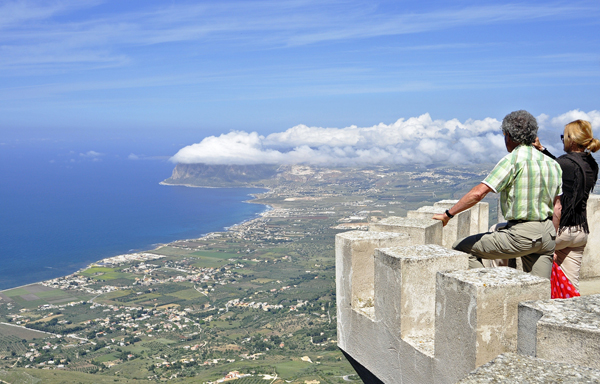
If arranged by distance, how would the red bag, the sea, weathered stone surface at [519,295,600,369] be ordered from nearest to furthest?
weathered stone surface at [519,295,600,369] < the red bag < the sea

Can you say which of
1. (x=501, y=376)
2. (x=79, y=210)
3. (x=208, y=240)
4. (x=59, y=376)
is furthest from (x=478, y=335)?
(x=79, y=210)

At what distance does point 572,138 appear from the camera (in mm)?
4250

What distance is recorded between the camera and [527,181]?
11.9 ft

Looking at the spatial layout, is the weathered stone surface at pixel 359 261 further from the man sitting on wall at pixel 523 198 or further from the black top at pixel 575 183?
the black top at pixel 575 183

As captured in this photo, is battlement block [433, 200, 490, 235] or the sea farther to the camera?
the sea

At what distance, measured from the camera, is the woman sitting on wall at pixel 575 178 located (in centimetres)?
420

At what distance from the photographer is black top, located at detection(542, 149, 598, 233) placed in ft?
13.8

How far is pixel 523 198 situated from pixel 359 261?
4.45 feet

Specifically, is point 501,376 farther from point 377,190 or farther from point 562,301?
point 377,190

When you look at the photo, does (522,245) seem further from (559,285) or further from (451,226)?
(451,226)

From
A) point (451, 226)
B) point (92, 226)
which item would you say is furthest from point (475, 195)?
point (92, 226)

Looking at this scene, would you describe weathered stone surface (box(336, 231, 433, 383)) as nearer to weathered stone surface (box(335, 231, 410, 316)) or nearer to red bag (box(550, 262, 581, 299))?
weathered stone surface (box(335, 231, 410, 316))

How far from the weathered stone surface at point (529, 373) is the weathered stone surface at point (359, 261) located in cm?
205

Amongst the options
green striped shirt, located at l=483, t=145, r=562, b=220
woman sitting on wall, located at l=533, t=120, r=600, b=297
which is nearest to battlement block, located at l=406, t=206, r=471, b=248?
woman sitting on wall, located at l=533, t=120, r=600, b=297
